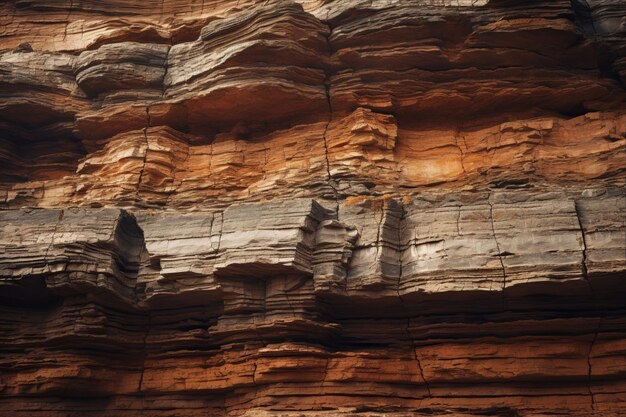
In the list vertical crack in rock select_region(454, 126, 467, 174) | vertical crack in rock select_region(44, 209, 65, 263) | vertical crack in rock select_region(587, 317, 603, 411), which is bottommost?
vertical crack in rock select_region(587, 317, 603, 411)

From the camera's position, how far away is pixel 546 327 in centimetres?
1033

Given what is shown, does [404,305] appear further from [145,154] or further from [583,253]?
[145,154]

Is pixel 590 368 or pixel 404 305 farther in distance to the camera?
pixel 404 305

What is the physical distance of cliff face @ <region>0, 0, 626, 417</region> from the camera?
1035 cm

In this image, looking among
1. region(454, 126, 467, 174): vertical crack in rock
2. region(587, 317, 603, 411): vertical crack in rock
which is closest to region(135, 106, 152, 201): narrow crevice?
region(454, 126, 467, 174): vertical crack in rock

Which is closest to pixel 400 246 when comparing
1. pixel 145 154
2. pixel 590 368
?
pixel 590 368

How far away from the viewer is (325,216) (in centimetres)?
1146

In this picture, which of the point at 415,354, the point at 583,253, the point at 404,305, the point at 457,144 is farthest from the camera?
the point at 457,144

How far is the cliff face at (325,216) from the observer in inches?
408

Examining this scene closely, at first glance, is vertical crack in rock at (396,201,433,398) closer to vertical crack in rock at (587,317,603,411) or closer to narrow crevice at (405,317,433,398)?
narrow crevice at (405,317,433,398)

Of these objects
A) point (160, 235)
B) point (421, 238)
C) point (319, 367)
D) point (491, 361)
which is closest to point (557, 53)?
point (421, 238)

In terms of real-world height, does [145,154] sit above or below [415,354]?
above

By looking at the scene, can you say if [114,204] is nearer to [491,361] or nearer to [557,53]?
[491,361]

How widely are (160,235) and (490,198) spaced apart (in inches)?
235
